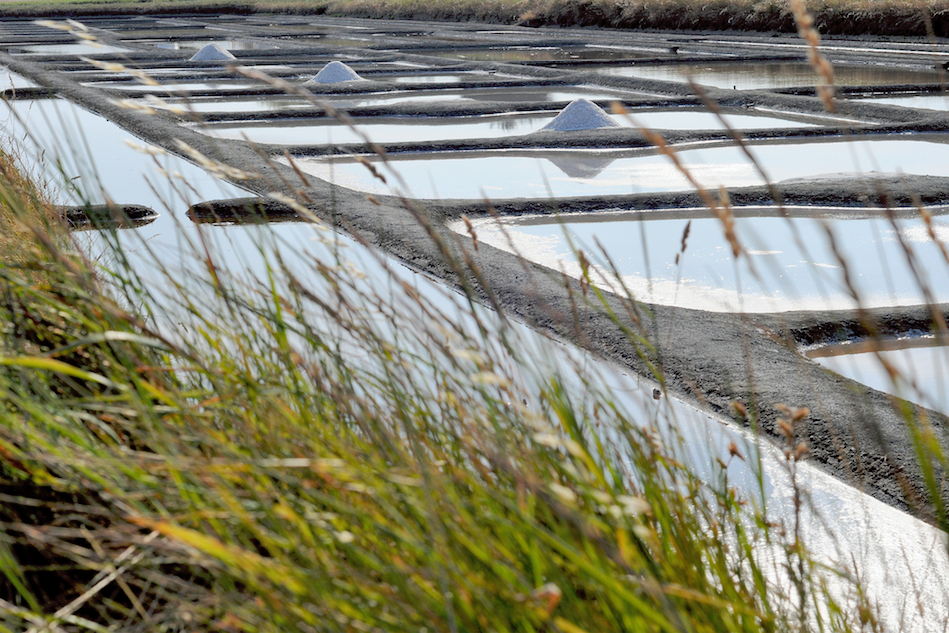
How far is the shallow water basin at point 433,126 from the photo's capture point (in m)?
8.00

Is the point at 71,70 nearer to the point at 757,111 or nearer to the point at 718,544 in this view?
the point at 757,111

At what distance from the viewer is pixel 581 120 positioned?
25.9ft

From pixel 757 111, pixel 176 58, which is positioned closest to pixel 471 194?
pixel 757 111

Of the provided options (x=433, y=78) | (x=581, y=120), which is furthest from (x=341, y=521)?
(x=433, y=78)

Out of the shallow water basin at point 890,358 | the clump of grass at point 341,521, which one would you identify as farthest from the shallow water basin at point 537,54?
the clump of grass at point 341,521

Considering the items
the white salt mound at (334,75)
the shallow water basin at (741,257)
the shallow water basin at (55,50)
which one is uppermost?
the shallow water basin at (55,50)

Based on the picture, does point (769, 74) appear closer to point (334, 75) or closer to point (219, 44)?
point (334, 75)

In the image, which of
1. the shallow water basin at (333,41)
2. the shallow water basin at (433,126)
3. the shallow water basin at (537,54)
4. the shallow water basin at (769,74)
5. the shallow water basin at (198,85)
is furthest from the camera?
the shallow water basin at (333,41)

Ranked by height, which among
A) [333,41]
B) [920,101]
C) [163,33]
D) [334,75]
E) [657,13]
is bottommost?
[920,101]

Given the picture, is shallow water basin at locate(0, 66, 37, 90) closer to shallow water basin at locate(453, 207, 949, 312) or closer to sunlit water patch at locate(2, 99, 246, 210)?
sunlit water patch at locate(2, 99, 246, 210)

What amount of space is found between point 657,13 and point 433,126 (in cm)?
1495

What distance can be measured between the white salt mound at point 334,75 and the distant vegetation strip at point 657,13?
21.3 ft

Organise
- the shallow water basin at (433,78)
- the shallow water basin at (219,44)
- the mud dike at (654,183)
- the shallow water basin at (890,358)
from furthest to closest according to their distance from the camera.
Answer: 1. the shallow water basin at (219,44)
2. the shallow water basin at (433,78)
3. the shallow water basin at (890,358)
4. the mud dike at (654,183)

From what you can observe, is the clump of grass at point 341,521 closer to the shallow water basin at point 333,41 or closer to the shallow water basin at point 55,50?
the shallow water basin at point 55,50
